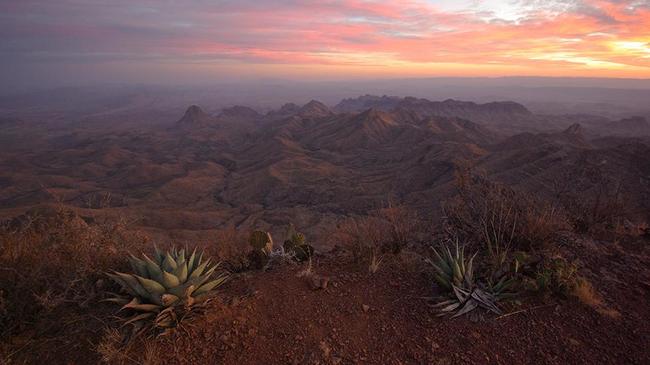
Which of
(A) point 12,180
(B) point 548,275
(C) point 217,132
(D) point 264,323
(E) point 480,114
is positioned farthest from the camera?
(E) point 480,114

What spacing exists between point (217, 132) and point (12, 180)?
4410 cm

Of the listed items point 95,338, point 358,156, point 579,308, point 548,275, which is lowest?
point 358,156

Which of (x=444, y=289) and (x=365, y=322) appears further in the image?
(x=444, y=289)

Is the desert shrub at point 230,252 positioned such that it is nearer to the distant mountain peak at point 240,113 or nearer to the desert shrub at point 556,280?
the desert shrub at point 556,280

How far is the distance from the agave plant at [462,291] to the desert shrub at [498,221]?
36 cm

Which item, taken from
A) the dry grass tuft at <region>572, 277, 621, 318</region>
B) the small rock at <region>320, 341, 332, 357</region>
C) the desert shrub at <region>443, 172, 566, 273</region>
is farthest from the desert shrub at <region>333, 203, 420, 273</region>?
the dry grass tuft at <region>572, 277, 621, 318</region>

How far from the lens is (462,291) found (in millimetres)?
3406

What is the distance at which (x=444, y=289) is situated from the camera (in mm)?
3641

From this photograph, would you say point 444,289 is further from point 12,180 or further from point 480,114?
point 480,114

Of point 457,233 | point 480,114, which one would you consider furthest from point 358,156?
point 480,114

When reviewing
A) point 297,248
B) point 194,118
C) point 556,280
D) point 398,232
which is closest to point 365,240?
point 398,232

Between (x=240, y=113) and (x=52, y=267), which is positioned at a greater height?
(x=52, y=267)

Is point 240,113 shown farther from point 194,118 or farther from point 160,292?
point 160,292

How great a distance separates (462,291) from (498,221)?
179 centimetres
